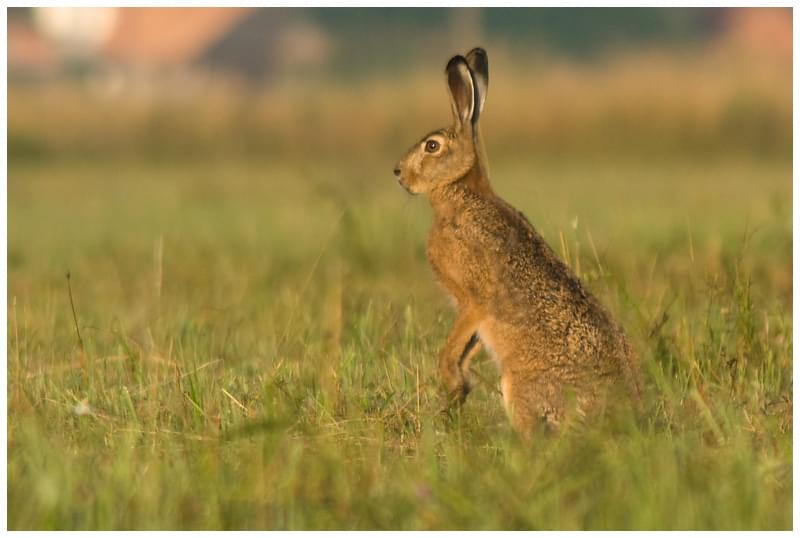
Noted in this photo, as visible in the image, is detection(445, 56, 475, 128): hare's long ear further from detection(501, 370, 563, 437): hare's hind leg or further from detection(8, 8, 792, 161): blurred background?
detection(8, 8, 792, 161): blurred background

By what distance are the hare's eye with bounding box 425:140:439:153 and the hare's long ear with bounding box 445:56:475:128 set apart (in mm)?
101

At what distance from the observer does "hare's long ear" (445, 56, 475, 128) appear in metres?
4.39

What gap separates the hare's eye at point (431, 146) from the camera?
14.9 ft

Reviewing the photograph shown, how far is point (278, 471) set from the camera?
10.7 ft

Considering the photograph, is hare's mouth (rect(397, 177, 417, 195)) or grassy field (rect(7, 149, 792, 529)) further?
hare's mouth (rect(397, 177, 417, 195))

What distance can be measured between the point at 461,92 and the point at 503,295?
2.84 ft

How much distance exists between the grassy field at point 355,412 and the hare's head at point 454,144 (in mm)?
321

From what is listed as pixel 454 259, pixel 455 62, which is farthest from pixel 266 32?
pixel 454 259

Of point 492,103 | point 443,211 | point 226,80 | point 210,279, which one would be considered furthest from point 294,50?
point 443,211

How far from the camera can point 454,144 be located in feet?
14.8

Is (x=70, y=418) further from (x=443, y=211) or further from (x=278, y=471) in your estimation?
(x=443, y=211)

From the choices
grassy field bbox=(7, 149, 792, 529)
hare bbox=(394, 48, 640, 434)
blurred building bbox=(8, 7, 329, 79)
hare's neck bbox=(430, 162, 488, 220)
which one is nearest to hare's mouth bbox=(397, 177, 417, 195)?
hare bbox=(394, 48, 640, 434)

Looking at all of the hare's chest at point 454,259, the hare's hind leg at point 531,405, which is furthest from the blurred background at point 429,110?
the hare's hind leg at point 531,405

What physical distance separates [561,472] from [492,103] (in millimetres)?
15560
